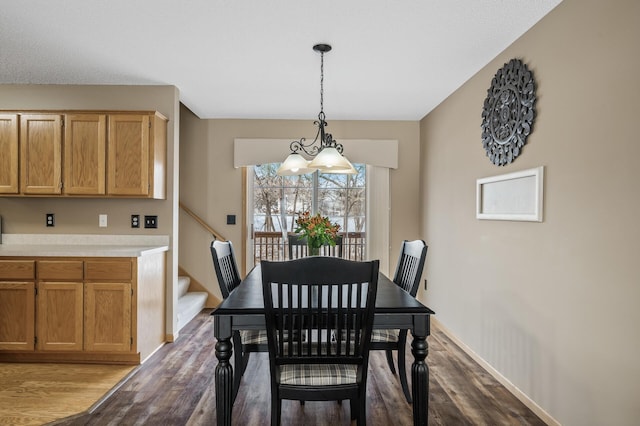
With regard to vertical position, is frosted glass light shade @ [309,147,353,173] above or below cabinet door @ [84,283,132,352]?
above

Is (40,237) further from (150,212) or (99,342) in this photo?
(99,342)

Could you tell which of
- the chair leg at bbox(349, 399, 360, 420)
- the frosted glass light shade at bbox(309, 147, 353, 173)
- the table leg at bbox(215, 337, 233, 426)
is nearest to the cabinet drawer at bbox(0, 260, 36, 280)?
the table leg at bbox(215, 337, 233, 426)

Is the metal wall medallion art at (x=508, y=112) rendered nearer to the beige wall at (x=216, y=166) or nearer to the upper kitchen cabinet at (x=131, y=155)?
the beige wall at (x=216, y=166)

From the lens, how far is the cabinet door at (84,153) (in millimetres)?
3504

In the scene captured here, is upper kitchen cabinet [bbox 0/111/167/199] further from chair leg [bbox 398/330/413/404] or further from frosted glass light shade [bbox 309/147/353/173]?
chair leg [bbox 398/330/413/404]

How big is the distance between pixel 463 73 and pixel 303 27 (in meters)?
1.55

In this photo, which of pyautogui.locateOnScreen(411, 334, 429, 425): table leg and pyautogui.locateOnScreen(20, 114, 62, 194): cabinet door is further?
pyautogui.locateOnScreen(20, 114, 62, 194): cabinet door

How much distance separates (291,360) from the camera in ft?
5.77

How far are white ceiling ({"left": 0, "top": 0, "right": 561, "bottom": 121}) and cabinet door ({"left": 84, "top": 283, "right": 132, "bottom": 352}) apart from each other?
5.83ft

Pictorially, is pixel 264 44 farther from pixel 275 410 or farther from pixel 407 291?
pixel 275 410

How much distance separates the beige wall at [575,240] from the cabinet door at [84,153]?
126 inches

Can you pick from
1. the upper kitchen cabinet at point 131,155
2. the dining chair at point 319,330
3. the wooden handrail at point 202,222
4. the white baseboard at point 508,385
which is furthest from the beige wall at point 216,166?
the dining chair at point 319,330

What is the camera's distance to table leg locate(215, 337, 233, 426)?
190cm

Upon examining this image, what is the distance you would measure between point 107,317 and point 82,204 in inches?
47.2
